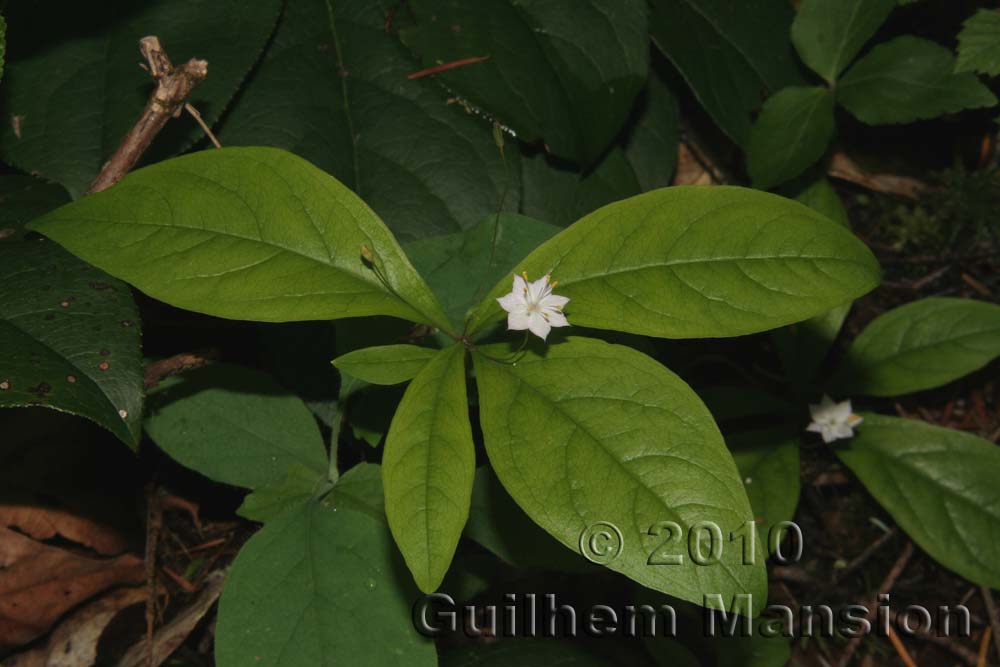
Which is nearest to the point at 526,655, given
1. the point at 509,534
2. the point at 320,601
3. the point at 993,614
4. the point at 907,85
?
the point at 509,534

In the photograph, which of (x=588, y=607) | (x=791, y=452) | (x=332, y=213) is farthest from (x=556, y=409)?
(x=791, y=452)

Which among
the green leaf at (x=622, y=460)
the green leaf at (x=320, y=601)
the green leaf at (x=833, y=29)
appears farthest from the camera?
the green leaf at (x=833, y=29)

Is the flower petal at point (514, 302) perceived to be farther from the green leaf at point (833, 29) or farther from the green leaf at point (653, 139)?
the green leaf at point (833, 29)

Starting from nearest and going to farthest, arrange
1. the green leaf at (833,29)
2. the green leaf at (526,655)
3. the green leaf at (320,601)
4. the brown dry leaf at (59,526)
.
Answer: the green leaf at (320,601) < the green leaf at (526,655) < the brown dry leaf at (59,526) < the green leaf at (833,29)

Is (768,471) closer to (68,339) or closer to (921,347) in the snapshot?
(921,347)

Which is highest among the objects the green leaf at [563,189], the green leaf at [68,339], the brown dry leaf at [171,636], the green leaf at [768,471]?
the green leaf at [563,189]

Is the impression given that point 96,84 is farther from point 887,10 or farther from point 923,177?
point 923,177

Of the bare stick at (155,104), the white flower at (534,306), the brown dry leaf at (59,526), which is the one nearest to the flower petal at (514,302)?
the white flower at (534,306)
